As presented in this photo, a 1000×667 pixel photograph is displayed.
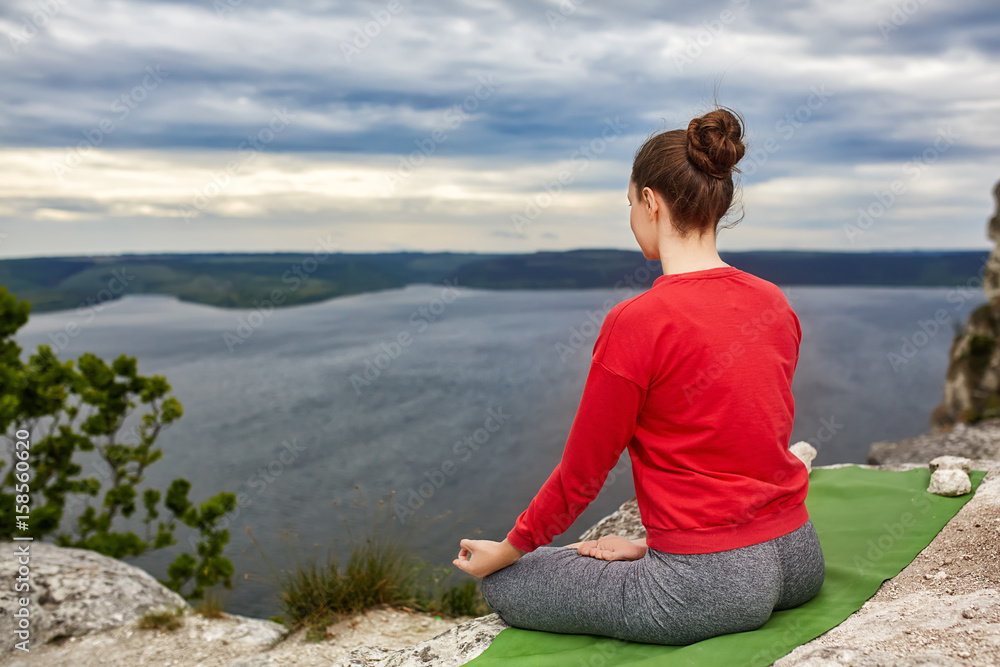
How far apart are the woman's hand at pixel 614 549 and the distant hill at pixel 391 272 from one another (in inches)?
1425

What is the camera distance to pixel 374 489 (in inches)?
925

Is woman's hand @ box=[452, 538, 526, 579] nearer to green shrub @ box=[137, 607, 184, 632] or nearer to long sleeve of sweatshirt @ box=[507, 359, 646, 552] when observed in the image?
long sleeve of sweatshirt @ box=[507, 359, 646, 552]

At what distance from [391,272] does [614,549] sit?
207ft

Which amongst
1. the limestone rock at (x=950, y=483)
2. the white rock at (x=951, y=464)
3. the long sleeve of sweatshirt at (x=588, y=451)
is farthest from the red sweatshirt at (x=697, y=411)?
the white rock at (x=951, y=464)

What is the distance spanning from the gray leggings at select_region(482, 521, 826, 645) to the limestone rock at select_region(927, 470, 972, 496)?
4.59ft

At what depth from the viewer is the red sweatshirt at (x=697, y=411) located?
1932mm

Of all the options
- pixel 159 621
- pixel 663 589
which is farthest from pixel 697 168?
pixel 159 621

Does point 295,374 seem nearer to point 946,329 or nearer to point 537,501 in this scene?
point 537,501

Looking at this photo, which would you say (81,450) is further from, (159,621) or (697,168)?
(697,168)

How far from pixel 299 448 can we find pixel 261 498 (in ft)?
15.2

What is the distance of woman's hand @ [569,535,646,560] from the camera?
2307mm

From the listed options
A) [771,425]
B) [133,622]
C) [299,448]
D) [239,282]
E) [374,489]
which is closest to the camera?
[771,425]

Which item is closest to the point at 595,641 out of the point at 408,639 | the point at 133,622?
the point at 408,639

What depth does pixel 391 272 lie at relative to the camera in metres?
64.1
